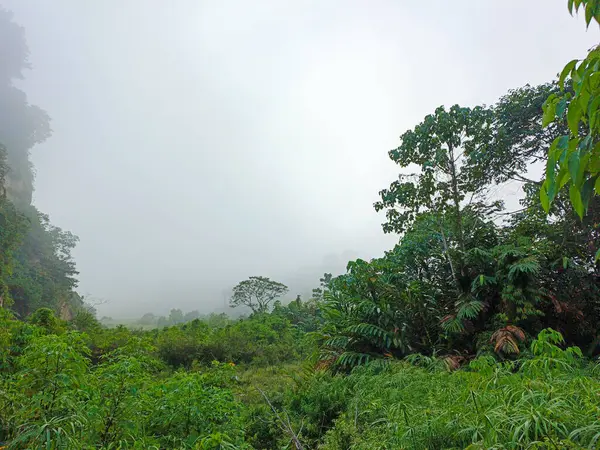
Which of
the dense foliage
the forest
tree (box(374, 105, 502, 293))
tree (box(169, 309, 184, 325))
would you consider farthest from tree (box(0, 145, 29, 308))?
tree (box(169, 309, 184, 325))

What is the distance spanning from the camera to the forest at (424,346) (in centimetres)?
145

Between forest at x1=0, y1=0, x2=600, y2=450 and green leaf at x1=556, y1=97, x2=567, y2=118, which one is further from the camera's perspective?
forest at x1=0, y1=0, x2=600, y2=450

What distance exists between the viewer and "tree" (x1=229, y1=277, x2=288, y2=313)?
70.0ft

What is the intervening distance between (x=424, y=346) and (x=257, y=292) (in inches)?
679

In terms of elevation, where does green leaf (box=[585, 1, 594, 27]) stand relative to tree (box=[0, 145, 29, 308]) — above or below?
below

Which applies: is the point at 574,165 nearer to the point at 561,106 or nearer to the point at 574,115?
the point at 574,115

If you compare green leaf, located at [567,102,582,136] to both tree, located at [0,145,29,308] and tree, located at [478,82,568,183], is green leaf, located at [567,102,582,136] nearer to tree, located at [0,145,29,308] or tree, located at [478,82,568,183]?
tree, located at [478,82,568,183]

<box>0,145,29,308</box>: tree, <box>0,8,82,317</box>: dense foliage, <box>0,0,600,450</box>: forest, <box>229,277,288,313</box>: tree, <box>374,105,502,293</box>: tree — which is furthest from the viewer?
<box>229,277,288,313</box>: tree

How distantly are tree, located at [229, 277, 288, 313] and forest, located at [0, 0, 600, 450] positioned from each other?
392 inches

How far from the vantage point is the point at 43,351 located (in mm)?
1767

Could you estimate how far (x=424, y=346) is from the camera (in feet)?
16.8

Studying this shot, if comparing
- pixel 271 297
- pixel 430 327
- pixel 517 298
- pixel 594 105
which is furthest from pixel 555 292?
pixel 271 297

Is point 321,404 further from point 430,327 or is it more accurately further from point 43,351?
point 430,327

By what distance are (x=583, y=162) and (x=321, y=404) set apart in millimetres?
3288
